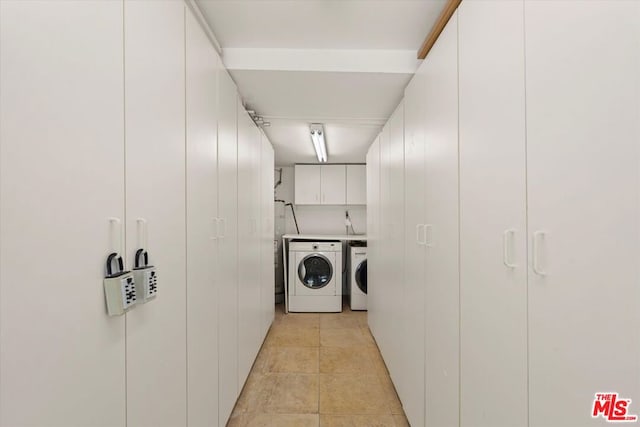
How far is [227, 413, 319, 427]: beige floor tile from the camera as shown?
1850mm

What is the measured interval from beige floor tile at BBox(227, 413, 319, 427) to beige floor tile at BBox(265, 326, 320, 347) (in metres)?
1.06

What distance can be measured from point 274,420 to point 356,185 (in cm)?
359

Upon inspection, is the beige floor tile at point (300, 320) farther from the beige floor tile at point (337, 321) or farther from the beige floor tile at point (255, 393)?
the beige floor tile at point (255, 393)

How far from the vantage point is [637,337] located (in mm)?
524

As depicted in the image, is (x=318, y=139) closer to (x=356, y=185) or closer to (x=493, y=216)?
(x=356, y=185)

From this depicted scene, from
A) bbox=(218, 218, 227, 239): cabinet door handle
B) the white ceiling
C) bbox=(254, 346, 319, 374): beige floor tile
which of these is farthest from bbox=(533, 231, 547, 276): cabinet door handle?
bbox=(254, 346, 319, 374): beige floor tile

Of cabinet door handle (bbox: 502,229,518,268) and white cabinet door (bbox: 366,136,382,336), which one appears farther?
white cabinet door (bbox: 366,136,382,336)

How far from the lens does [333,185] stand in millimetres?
4758

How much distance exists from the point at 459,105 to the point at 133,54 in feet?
3.98

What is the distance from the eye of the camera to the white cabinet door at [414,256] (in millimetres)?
1607

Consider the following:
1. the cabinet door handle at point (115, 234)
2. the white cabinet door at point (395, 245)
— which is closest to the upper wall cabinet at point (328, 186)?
the white cabinet door at point (395, 245)

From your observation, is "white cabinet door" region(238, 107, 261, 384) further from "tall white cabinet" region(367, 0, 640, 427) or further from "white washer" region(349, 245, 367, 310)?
"white washer" region(349, 245, 367, 310)

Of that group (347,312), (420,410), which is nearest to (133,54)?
(420,410)

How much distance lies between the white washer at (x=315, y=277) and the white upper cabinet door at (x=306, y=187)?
35.9 inches
